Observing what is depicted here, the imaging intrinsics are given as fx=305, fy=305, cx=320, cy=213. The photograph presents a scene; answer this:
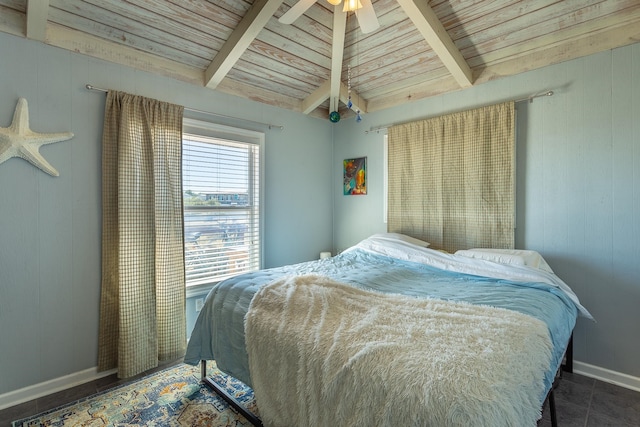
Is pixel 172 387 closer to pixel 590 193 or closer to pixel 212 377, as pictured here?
pixel 212 377

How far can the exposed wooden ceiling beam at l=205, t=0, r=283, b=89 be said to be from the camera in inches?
86.1

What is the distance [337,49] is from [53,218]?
8.34 ft

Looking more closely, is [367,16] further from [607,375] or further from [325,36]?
[607,375]

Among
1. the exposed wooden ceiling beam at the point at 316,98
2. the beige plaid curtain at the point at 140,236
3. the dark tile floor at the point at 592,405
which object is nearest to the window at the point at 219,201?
the beige plaid curtain at the point at 140,236

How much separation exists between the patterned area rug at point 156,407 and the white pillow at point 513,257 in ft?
6.45

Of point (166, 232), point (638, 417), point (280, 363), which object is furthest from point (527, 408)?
point (166, 232)

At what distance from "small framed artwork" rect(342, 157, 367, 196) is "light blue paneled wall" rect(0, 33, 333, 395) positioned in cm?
212

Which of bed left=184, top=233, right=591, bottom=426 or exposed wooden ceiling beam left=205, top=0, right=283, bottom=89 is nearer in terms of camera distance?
bed left=184, top=233, right=591, bottom=426

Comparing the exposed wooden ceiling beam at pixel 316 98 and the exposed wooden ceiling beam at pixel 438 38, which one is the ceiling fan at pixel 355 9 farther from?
the exposed wooden ceiling beam at pixel 316 98

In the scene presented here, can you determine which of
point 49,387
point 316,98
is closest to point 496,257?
point 316,98

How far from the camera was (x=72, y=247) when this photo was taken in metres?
2.21

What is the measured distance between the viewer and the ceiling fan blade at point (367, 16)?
1.88 metres

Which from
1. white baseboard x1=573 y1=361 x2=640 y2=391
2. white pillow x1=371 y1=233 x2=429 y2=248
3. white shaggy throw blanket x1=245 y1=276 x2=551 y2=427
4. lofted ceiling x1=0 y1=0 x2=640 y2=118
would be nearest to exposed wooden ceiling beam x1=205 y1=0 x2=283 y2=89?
lofted ceiling x1=0 y1=0 x2=640 y2=118

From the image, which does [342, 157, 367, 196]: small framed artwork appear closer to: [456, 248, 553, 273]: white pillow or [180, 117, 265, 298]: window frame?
[180, 117, 265, 298]: window frame
